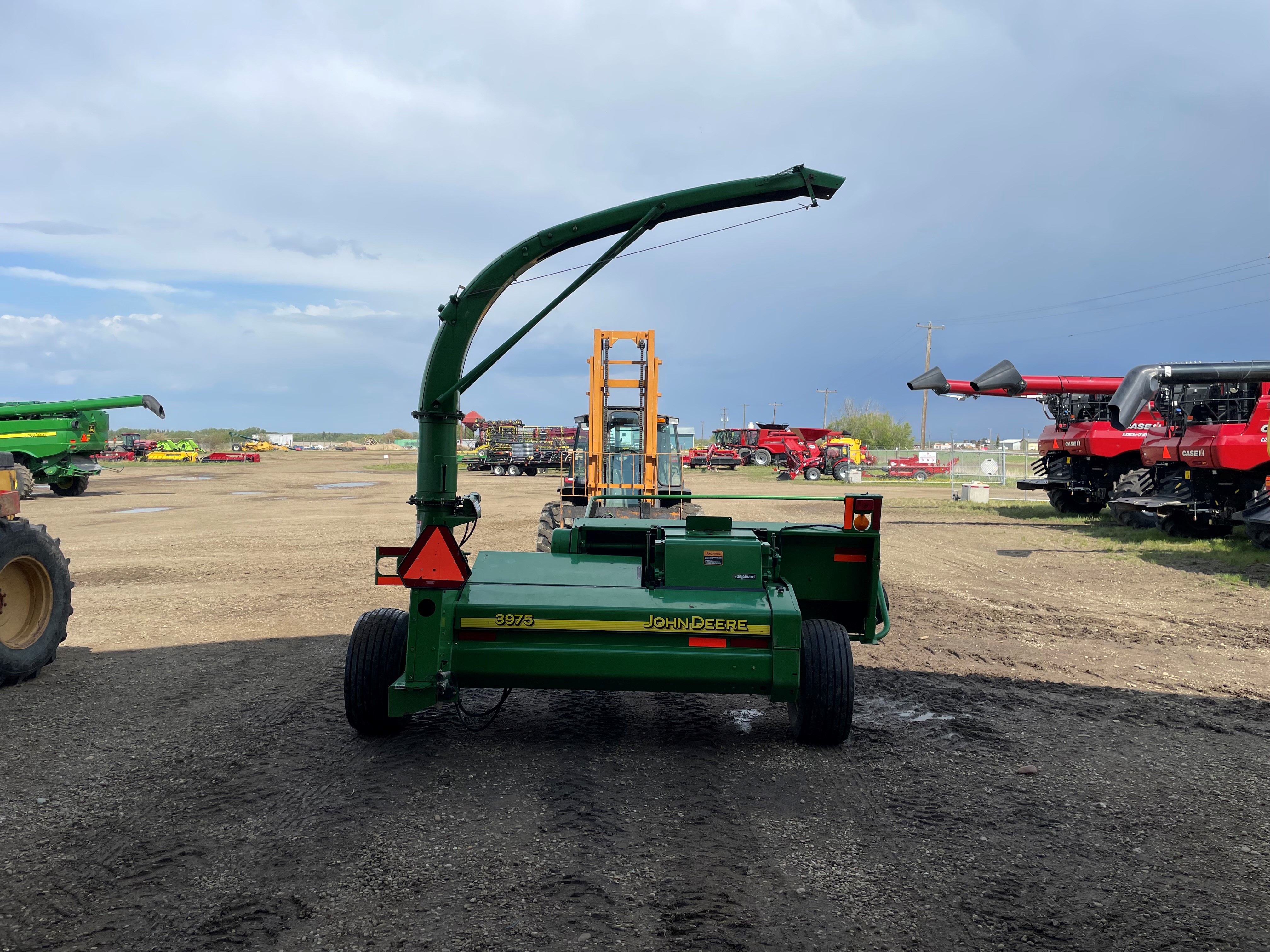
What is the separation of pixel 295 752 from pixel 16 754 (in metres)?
1.47

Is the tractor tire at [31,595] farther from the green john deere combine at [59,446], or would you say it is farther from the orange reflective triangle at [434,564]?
the green john deere combine at [59,446]

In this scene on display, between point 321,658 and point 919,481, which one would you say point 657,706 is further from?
point 919,481

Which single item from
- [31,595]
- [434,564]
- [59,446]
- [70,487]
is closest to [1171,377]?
[434,564]

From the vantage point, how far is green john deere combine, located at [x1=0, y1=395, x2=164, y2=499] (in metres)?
22.3

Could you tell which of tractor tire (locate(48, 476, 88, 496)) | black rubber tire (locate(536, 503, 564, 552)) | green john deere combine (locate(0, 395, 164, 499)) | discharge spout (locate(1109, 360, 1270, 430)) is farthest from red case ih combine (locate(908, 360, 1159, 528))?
tractor tire (locate(48, 476, 88, 496))

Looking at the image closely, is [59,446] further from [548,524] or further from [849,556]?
[849,556]

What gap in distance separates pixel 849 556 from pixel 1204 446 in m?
11.2

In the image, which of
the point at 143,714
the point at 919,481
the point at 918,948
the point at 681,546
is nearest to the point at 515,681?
the point at 681,546

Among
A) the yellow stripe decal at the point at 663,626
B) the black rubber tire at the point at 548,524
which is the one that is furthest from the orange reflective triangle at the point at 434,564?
the black rubber tire at the point at 548,524

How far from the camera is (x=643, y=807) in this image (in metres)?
4.07

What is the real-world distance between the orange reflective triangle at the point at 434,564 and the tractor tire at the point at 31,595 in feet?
11.5

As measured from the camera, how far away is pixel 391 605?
9109mm

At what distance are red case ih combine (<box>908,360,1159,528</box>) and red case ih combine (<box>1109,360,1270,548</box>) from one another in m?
1.17

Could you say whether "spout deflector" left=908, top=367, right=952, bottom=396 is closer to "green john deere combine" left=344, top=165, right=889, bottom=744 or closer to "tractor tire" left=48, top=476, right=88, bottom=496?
"green john deere combine" left=344, top=165, right=889, bottom=744
